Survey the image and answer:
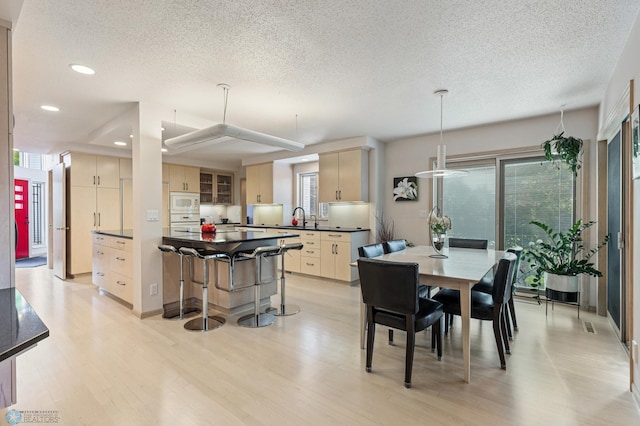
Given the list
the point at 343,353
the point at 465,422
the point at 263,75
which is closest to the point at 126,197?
the point at 263,75

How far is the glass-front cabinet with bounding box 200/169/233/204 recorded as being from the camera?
7586 mm

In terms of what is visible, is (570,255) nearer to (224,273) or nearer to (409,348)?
(409,348)

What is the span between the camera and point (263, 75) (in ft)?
9.36

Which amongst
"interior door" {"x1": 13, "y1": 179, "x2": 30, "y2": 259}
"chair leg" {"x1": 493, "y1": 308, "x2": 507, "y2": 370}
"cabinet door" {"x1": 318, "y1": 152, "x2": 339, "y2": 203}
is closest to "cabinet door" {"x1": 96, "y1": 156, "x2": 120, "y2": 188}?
"cabinet door" {"x1": 318, "y1": 152, "x2": 339, "y2": 203}

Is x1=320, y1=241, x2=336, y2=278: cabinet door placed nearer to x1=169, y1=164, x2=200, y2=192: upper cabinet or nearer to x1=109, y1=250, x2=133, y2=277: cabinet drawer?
x1=109, y1=250, x2=133, y2=277: cabinet drawer

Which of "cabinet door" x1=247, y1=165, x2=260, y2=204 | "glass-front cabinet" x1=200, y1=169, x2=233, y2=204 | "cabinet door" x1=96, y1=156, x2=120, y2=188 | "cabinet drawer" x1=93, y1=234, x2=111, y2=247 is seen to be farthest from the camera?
"glass-front cabinet" x1=200, y1=169, x2=233, y2=204

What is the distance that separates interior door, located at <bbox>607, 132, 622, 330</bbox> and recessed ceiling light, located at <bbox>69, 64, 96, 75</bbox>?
492 centimetres

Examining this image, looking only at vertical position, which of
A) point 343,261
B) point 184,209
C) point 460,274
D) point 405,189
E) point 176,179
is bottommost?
point 343,261

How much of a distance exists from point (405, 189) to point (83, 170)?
576cm

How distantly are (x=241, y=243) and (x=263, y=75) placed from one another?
1.65 meters

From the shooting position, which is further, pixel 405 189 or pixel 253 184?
pixel 253 184

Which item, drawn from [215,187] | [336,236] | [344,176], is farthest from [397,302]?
[215,187]

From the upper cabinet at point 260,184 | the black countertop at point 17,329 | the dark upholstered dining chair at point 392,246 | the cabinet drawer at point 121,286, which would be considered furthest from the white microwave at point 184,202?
the black countertop at point 17,329

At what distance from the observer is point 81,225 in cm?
564
